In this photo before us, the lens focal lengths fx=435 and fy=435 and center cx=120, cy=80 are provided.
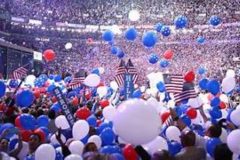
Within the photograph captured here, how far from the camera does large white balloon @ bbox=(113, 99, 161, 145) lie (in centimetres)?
371

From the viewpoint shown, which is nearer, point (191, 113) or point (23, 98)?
point (191, 113)

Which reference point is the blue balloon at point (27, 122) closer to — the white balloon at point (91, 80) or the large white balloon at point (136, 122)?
the large white balloon at point (136, 122)

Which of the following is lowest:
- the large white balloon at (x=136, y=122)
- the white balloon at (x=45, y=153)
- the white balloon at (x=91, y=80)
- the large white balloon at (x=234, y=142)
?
the white balloon at (x=45, y=153)

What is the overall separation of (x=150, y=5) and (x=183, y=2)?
3.07 m

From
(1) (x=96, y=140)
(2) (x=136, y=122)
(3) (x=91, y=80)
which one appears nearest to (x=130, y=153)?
(1) (x=96, y=140)

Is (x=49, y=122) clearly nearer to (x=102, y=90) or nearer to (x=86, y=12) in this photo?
(x=102, y=90)

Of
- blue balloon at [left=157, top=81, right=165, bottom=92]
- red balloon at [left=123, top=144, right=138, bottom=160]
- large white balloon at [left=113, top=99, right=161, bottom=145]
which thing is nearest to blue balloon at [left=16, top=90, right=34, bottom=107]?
red balloon at [left=123, top=144, right=138, bottom=160]

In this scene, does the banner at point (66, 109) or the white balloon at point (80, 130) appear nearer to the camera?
the white balloon at point (80, 130)

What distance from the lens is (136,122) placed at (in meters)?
3.71

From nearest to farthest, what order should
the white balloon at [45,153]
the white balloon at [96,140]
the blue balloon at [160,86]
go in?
the white balloon at [45,153] → the white balloon at [96,140] → the blue balloon at [160,86]

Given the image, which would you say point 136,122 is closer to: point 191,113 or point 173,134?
point 173,134

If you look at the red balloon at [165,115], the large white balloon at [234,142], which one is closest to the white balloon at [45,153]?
the large white balloon at [234,142]

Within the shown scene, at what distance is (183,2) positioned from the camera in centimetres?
A: 3712

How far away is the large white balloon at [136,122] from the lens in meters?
3.71
